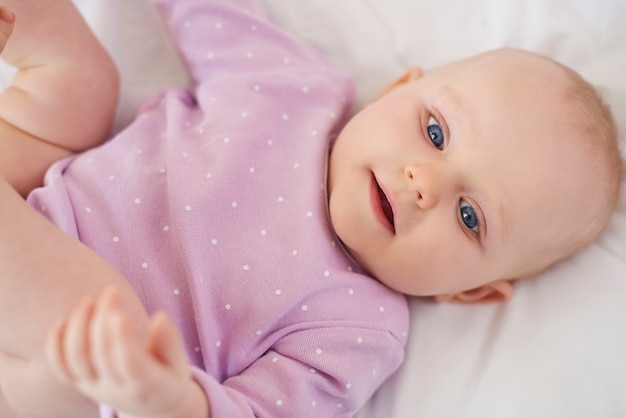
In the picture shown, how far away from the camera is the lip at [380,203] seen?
102 centimetres

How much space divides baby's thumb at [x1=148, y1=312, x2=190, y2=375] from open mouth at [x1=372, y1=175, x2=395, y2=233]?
478mm

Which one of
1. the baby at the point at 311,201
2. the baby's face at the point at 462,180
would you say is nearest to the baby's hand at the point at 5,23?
the baby at the point at 311,201

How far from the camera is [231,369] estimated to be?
3.37ft

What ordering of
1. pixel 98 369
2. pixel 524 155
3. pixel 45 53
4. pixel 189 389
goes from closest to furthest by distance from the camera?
pixel 98 369 → pixel 189 389 → pixel 524 155 → pixel 45 53

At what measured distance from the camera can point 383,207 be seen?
3.51 feet

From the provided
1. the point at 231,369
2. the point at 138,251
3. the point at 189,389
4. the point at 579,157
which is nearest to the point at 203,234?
the point at 138,251

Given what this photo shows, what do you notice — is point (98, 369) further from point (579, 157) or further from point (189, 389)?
point (579, 157)

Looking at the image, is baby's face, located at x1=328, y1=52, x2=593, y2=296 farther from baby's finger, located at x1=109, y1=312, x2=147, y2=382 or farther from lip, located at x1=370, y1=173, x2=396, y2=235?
baby's finger, located at x1=109, y1=312, x2=147, y2=382

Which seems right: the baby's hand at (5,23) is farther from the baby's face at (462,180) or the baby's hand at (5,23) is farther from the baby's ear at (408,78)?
the baby's ear at (408,78)

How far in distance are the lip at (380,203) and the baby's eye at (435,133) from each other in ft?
0.38

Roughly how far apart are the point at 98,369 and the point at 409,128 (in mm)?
646

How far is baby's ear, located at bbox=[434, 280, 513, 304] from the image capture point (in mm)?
1165

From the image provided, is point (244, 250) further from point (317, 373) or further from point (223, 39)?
point (223, 39)

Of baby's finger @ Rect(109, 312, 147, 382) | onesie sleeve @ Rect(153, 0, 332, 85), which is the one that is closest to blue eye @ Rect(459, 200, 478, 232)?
onesie sleeve @ Rect(153, 0, 332, 85)
